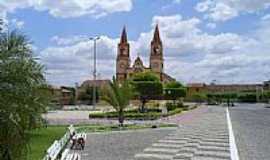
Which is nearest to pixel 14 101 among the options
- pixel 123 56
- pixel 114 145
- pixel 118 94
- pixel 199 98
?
pixel 114 145

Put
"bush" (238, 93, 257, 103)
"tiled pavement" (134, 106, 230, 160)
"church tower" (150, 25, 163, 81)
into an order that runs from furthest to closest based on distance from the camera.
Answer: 1. "church tower" (150, 25, 163, 81)
2. "bush" (238, 93, 257, 103)
3. "tiled pavement" (134, 106, 230, 160)

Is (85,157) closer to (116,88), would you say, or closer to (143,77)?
(116,88)

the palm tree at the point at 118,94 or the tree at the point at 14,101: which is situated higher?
the palm tree at the point at 118,94

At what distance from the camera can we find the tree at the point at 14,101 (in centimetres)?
486

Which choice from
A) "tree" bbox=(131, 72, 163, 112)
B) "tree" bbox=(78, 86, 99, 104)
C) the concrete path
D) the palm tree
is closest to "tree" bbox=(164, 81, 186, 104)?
"tree" bbox=(131, 72, 163, 112)

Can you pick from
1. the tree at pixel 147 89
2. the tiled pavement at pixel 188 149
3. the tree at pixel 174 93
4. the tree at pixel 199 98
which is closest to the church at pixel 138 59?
the tree at pixel 199 98

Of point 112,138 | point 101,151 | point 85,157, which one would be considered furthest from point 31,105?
point 112,138

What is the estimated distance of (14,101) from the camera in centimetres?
500

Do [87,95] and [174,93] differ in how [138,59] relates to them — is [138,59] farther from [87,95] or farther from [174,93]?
[174,93]

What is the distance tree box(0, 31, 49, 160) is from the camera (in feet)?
15.9

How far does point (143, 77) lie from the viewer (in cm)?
6228

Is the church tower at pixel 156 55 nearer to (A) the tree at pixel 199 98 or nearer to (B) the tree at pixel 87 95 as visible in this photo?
(A) the tree at pixel 199 98

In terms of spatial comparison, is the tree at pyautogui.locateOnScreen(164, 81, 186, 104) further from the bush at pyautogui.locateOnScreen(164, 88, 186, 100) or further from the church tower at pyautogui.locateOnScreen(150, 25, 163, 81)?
the church tower at pyautogui.locateOnScreen(150, 25, 163, 81)

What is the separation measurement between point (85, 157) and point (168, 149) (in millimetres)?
3107
